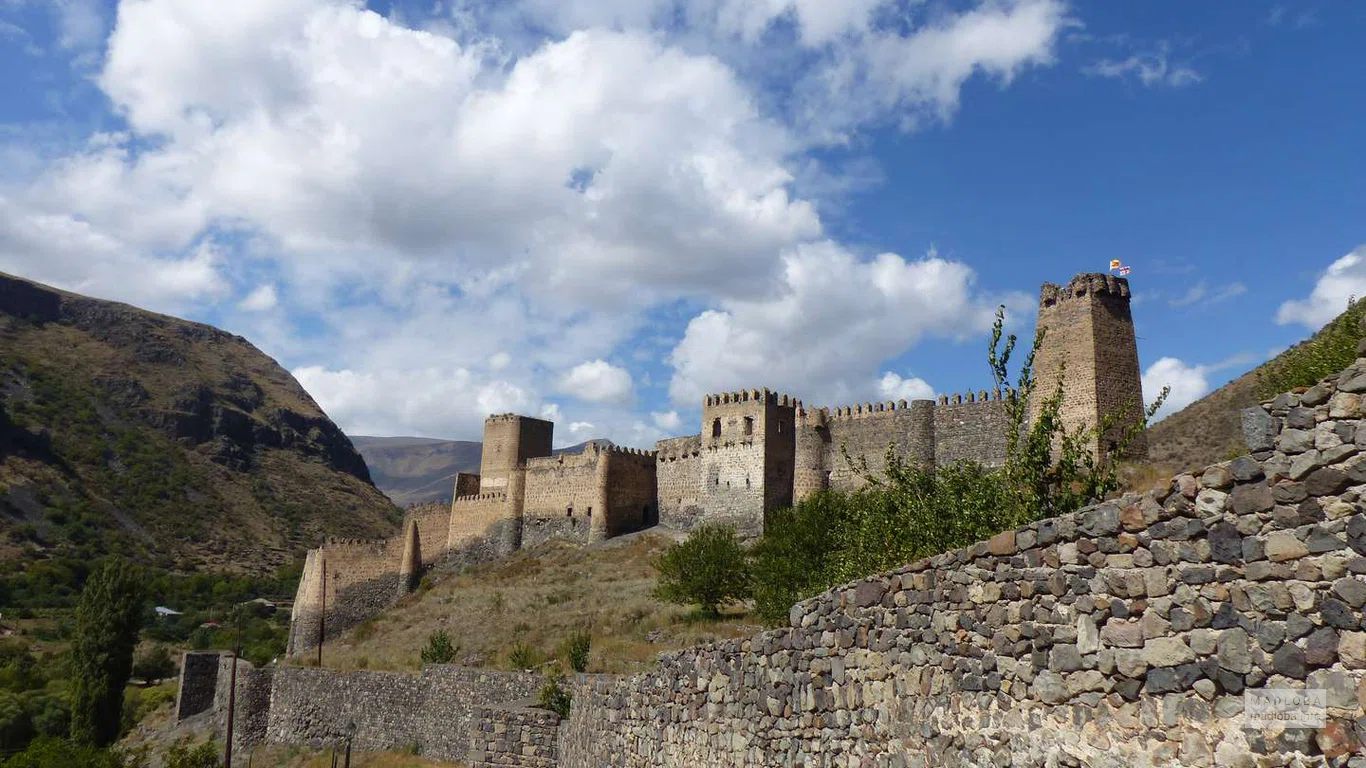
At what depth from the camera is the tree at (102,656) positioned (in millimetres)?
36688

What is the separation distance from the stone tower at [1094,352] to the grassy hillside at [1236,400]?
2452mm

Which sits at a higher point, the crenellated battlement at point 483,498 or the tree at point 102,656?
the crenellated battlement at point 483,498

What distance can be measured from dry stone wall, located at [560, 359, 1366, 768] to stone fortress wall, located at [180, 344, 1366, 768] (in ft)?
0.03

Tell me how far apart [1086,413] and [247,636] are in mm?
49574

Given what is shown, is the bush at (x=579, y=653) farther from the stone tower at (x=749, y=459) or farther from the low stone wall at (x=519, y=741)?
the stone tower at (x=749, y=459)

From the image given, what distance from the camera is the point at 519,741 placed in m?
15.9

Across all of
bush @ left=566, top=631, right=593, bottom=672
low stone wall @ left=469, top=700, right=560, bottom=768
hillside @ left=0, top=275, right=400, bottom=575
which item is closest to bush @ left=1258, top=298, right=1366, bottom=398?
low stone wall @ left=469, top=700, right=560, bottom=768

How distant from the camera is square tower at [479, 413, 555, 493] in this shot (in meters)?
56.8

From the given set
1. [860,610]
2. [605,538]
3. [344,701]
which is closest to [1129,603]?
[860,610]

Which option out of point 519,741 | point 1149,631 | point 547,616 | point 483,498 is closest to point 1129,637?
point 1149,631

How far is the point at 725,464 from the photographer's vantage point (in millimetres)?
46594

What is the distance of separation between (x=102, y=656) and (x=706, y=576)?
976 inches

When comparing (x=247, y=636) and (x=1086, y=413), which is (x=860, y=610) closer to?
(x=1086, y=413)

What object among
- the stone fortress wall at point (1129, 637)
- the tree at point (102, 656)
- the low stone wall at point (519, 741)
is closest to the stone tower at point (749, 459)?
the tree at point (102, 656)
